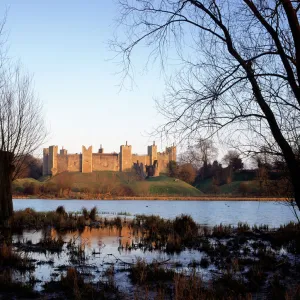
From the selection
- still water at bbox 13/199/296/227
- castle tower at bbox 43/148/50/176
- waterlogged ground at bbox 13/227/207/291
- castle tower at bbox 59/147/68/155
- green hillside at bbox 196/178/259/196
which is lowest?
still water at bbox 13/199/296/227

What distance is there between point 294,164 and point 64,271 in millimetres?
4259

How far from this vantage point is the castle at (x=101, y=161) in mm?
76062

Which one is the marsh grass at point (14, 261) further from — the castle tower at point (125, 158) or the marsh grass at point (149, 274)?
the castle tower at point (125, 158)

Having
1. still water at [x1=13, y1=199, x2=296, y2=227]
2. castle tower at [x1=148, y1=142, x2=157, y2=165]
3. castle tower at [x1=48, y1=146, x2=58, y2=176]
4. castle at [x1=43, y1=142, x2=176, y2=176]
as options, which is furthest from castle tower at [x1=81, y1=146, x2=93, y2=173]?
still water at [x1=13, y1=199, x2=296, y2=227]

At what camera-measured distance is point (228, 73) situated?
6027 millimetres

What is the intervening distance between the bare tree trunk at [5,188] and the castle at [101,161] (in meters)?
60.0

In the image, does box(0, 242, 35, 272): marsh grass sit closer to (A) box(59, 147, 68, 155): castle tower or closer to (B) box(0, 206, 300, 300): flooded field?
(B) box(0, 206, 300, 300): flooded field

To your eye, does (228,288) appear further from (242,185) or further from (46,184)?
(46,184)

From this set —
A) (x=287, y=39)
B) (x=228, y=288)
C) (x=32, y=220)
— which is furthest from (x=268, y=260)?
(x=32, y=220)

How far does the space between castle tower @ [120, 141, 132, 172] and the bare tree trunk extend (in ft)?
204

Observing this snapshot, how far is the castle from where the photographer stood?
76.1m

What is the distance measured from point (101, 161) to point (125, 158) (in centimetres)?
439

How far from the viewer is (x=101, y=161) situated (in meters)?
79.1

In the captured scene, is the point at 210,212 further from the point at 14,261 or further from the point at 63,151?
the point at 63,151
